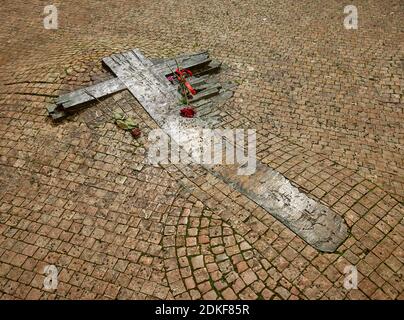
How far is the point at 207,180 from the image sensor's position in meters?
5.20

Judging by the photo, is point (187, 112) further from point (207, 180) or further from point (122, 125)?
point (207, 180)

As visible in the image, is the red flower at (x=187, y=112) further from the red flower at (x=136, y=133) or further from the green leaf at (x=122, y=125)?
the green leaf at (x=122, y=125)

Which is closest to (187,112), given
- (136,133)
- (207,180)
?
(136,133)

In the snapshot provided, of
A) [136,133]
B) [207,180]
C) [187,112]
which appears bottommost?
[207,180]

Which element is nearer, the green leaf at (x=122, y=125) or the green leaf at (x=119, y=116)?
the green leaf at (x=122, y=125)

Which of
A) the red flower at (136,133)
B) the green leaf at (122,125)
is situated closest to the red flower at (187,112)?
the red flower at (136,133)

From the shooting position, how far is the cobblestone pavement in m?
4.16

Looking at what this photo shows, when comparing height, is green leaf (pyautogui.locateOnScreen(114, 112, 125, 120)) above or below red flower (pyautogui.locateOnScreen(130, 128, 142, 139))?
above

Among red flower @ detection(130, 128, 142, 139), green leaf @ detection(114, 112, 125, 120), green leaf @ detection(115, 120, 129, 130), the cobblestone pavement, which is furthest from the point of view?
green leaf @ detection(114, 112, 125, 120)

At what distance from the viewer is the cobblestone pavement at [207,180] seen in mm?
4160

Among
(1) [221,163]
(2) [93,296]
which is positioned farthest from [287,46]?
(2) [93,296]

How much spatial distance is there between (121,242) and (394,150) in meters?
5.26

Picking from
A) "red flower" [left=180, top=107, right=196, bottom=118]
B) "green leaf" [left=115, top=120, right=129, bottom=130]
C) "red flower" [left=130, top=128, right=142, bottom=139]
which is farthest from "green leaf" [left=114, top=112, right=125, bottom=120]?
"red flower" [left=180, top=107, right=196, bottom=118]

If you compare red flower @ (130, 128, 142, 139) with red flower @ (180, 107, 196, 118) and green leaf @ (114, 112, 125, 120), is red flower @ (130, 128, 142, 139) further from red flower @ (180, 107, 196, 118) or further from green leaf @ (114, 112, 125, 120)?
red flower @ (180, 107, 196, 118)
